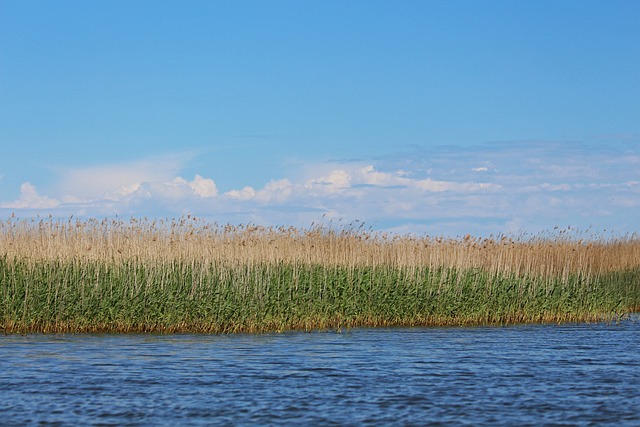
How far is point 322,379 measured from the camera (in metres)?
11.5

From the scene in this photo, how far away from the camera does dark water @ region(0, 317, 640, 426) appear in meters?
9.34

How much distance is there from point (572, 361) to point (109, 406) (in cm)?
731

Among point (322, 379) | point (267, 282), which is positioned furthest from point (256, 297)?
point (322, 379)

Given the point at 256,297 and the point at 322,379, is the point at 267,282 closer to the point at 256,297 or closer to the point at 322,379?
the point at 256,297

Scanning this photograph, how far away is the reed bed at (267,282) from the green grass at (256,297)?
26 mm

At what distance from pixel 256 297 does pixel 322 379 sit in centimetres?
567

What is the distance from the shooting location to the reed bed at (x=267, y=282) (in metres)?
16.3

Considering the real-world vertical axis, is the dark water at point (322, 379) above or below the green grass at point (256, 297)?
below

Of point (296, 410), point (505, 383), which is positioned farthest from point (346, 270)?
point (296, 410)

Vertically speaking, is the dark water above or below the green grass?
below

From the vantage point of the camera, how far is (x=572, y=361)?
13336mm

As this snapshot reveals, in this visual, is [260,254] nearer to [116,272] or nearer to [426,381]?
[116,272]

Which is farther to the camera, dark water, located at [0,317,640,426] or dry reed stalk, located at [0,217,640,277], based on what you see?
dry reed stalk, located at [0,217,640,277]

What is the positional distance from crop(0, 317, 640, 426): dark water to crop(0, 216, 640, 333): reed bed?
0.80 m
